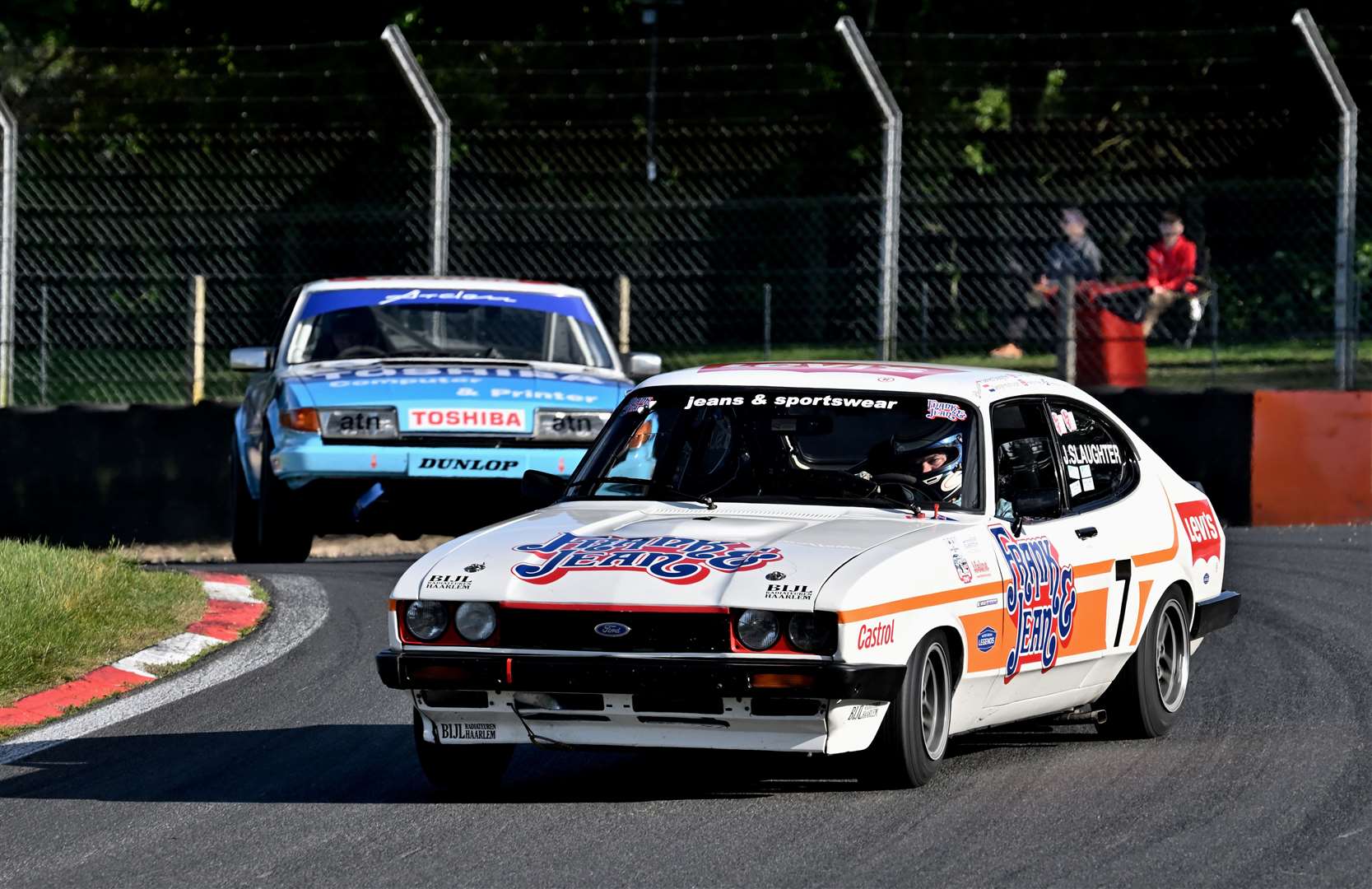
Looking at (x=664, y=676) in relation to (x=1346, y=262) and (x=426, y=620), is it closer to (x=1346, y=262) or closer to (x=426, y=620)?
(x=426, y=620)

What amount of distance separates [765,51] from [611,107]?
309 cm

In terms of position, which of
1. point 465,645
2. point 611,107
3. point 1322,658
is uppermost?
point 611,107

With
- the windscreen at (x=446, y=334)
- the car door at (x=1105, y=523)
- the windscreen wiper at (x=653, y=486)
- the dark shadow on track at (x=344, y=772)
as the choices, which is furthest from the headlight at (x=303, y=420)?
the car door at (x=1105, y=523)

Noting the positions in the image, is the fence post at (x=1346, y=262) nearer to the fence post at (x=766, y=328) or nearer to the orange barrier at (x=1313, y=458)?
the orange barrier at (x=1313, y=458)

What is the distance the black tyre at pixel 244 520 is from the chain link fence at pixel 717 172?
7834 mm

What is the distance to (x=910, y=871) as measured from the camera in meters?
5.38

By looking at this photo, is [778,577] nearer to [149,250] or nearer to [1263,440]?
[1263,440]

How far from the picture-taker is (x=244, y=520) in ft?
42.4

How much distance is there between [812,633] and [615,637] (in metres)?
0.53

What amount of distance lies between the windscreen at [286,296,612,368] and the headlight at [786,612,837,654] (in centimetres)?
695

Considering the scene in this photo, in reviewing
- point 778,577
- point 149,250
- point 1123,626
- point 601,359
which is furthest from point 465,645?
point 149,250

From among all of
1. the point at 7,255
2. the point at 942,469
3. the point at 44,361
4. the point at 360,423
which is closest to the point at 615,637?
the point at 942,469

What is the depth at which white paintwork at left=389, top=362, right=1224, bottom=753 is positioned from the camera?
6.03 meters

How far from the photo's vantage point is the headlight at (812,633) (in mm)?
5949
